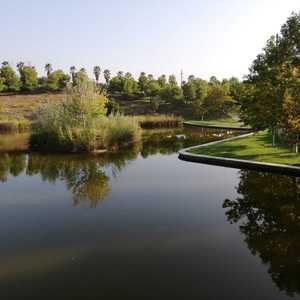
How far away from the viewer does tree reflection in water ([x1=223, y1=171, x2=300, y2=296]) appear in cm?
666

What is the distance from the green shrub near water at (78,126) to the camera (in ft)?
74.6

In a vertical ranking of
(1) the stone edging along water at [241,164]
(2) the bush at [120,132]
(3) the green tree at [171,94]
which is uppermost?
(3) the green tree at [171,94]

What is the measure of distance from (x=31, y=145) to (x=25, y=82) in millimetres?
50996

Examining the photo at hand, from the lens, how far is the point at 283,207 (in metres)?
10.3

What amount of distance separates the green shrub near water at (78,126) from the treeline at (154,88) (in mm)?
27737

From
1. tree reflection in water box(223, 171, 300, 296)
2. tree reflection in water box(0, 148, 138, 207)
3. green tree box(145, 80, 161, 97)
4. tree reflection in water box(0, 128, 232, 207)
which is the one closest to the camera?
tree reflection in water box(223, 171, 300, 296)

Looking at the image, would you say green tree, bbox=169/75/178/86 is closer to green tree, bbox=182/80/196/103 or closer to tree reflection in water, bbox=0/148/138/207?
green tree, bbox=182/80/196/103

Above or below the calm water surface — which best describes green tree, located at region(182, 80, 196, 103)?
above

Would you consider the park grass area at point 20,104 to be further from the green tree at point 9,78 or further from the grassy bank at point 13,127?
the grassy bank at point 13,127

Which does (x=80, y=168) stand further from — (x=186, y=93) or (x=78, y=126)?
(x=186, y=93)

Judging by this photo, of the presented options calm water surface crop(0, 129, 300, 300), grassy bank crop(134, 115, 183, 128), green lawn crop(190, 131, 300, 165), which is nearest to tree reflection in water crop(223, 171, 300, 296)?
calm water surface crop(0, 129, 300, 300)

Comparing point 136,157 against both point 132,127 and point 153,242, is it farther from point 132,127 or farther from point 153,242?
point 153,242

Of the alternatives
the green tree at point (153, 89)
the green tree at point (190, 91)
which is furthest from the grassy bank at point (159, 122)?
the green tree at point (153, 89)

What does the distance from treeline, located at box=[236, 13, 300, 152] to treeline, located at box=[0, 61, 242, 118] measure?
2968 centimetres
